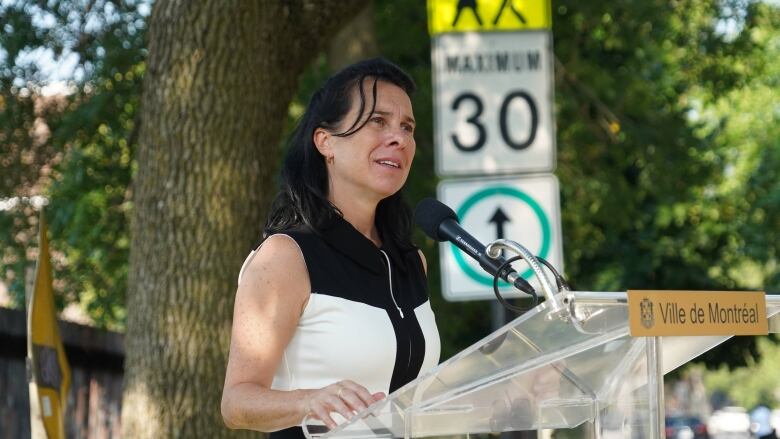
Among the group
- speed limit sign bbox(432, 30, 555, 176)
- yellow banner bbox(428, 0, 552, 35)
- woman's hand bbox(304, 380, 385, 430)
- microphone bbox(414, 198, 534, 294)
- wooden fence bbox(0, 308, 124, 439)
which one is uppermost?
yellow banner bbox(428, 0, 552, 35)

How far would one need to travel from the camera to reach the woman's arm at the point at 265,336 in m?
3.06

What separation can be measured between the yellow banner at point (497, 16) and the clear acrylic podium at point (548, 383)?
366cm

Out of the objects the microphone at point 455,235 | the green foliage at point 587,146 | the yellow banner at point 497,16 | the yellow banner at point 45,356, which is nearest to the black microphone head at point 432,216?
the microphone at point 455,235

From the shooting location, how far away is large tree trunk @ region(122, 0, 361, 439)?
6.62 metres

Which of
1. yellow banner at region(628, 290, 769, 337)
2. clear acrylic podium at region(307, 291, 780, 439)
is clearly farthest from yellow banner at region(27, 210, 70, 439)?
yellow banner at region(628, 290, 769, 337)

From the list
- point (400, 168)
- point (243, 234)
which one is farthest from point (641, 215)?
point (400, 168)

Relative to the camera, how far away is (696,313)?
106 inches

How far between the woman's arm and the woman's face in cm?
28

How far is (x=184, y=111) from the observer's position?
6734 mm

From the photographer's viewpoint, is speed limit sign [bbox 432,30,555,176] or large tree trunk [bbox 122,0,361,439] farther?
large tree trunk [bbox 122,0,361,439]

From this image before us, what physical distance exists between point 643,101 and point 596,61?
72cm

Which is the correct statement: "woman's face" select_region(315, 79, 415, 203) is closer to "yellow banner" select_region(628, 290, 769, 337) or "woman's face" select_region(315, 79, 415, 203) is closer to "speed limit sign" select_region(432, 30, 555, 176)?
"yellow banner" select_region(628, 290, 769, 337)

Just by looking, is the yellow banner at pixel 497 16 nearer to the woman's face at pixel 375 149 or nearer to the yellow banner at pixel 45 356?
the yellow banner at pixel 45 356

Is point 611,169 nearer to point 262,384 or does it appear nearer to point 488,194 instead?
point 488,194
